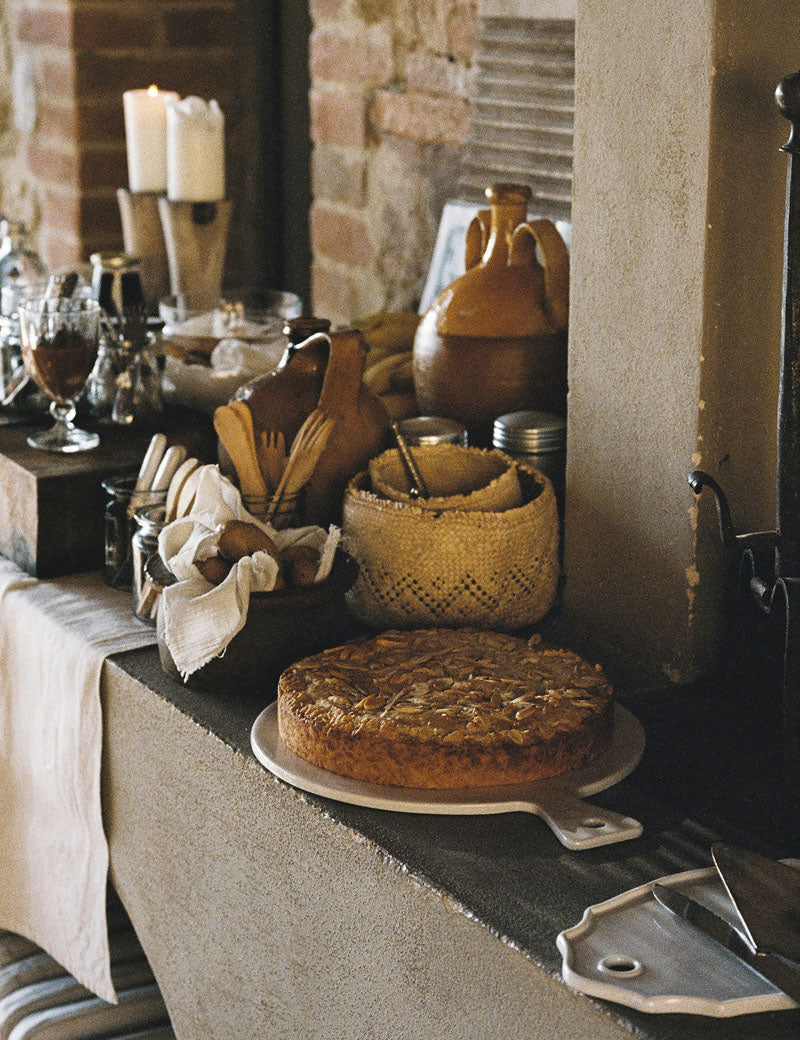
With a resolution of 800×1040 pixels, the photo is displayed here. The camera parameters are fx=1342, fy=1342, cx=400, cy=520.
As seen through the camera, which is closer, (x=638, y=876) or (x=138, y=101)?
(x=638, y=876)

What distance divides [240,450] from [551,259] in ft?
1.35

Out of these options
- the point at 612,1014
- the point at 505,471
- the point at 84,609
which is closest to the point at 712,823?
the point at 612,1014

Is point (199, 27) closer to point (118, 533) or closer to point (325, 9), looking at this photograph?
point (325, 9)

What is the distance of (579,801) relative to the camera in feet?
3.11

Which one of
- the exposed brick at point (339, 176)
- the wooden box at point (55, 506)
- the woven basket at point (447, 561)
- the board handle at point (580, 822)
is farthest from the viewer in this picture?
the exposed brick at point (339, 176)

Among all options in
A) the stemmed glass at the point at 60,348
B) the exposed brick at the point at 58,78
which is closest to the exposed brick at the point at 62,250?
the exposed brick at the point at 58,78

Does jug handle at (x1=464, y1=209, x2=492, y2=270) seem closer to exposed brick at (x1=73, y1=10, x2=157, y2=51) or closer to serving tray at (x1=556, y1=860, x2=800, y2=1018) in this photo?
serving tray at (x1=556, y1=860, x2=800, y2=1018)

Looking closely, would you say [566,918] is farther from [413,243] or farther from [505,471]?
[413,243]

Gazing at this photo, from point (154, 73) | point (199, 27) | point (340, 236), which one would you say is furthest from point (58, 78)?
point (340, 236)

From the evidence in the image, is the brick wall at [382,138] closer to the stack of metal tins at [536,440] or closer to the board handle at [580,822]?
the stack of metal tins at [536,440]

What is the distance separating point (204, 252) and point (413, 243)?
1.16 feet

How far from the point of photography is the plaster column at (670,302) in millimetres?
1086

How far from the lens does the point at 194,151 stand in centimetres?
214

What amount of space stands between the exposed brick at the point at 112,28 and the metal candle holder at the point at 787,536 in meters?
1.83
